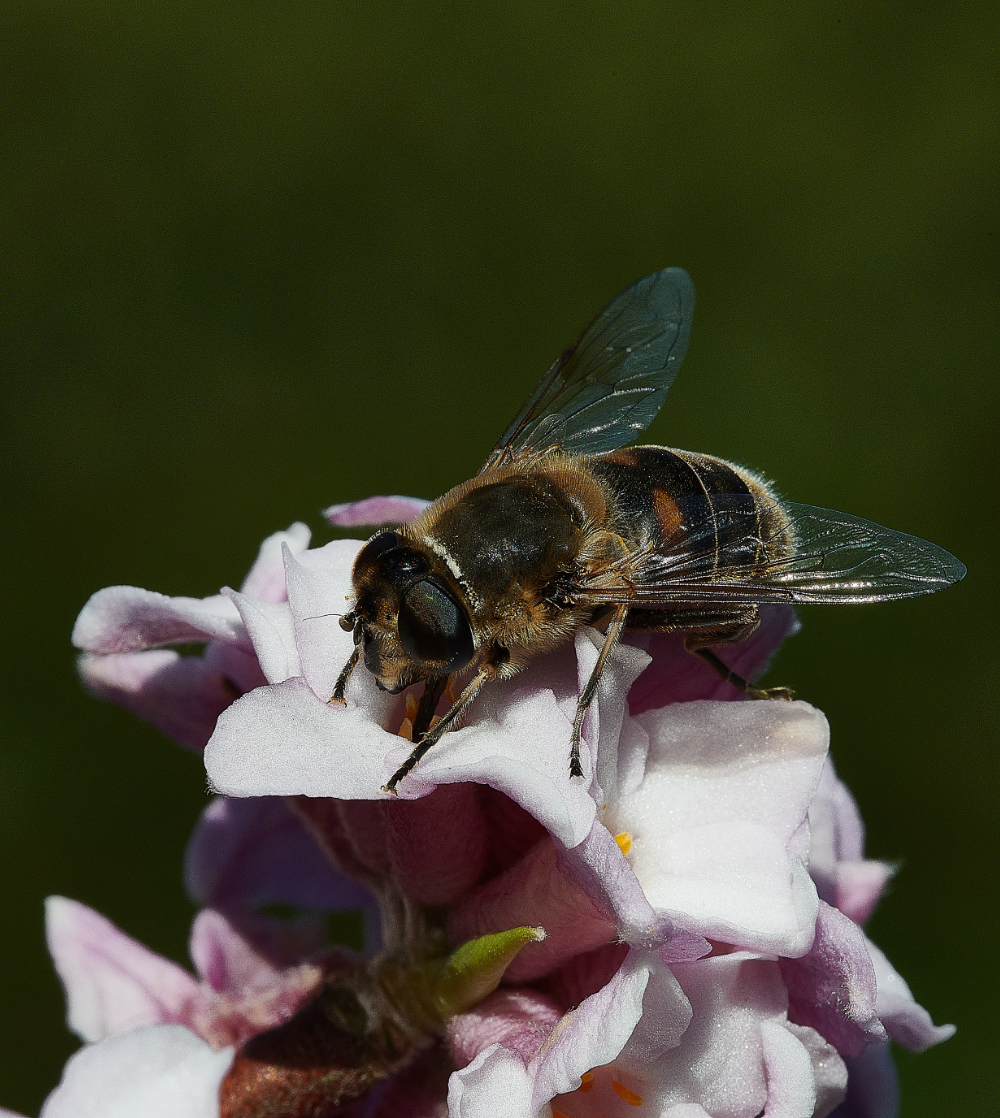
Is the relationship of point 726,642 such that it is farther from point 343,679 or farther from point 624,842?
point 343,679

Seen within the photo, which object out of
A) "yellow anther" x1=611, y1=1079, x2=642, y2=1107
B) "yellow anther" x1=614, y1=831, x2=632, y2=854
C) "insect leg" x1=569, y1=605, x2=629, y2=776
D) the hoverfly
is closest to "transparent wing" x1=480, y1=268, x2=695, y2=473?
the hoverfly

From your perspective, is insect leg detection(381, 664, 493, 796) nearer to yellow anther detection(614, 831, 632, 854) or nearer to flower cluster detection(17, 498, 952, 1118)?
flower cluster detection(17, 498, 952, 1118)

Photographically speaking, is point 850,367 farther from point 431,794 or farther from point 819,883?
point 431,794

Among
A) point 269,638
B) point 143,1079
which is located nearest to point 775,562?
point 269,638

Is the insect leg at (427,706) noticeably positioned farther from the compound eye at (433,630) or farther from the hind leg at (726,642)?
the hind leg at (726,642)

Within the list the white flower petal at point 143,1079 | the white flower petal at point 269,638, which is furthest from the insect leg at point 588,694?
the white flower petal at point 143,1079

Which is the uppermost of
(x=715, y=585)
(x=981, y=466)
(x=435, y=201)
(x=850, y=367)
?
(x=435, y=201)

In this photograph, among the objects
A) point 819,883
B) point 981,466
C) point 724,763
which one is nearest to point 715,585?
point 724,763
